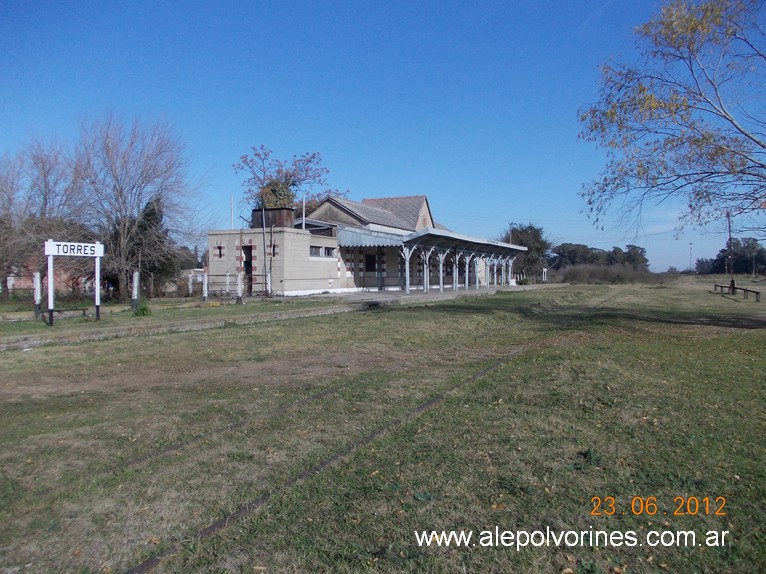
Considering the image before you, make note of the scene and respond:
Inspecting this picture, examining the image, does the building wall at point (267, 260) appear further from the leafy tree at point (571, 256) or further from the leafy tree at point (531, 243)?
the leafy tree at point (571, 256)

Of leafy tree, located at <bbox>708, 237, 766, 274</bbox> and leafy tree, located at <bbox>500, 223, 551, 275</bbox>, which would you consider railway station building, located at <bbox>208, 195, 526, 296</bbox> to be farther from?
leafy tree, located at <bbox>708, 237, 766, 274</bbox>

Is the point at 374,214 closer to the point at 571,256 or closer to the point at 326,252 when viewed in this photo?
the point at 326,252

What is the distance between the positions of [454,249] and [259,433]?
111 feet

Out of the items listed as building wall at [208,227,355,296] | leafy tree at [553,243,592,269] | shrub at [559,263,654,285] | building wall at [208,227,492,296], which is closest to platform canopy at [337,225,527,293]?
building wall at [208,227,492,296]

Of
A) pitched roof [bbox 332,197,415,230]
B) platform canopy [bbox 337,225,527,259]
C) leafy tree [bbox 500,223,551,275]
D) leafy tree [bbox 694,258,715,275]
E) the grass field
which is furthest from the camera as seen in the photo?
leafy tree [bbox 694,258,715,275]

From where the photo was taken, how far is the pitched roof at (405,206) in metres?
48.3

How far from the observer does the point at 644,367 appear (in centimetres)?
973

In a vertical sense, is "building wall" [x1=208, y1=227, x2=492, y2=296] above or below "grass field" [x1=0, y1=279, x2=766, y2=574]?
above

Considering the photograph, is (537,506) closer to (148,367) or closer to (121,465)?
(121,465)

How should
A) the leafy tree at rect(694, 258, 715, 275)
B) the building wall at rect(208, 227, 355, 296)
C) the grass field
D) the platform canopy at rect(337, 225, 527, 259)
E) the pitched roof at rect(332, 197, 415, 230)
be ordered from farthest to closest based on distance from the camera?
1. the leafy tree at rect(694, 258, 715, 275)
2. the pitched roof at rect(332, 197, 415, 230)
3. the platform canopy at rect(337, 225, 527, 259)
4. the building wall at rect(208, 227, 355, 296)
5. the grass field

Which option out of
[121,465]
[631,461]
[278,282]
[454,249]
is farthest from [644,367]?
[454,249]

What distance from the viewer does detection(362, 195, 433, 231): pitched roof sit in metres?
48.3

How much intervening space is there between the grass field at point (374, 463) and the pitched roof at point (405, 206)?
38344 mm

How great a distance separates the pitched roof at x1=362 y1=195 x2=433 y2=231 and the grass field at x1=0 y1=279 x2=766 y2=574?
38.3m
